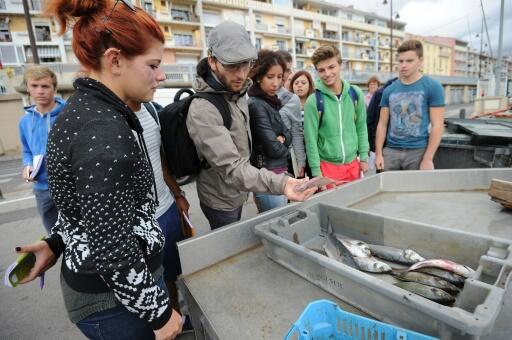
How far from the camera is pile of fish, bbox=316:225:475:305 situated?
101 cm

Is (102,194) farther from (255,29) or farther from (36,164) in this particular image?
(255,29)

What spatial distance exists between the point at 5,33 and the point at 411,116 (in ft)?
97.1

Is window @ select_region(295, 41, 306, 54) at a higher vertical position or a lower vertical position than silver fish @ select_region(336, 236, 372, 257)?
higher

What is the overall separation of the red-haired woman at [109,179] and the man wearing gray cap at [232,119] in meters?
0.45

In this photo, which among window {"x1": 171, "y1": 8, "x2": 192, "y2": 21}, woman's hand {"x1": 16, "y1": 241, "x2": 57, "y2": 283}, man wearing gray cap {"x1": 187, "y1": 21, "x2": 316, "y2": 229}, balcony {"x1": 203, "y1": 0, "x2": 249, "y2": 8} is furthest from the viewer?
balcony {"x1": 203, "y1": 0, "x2": 249, "y2": 8}

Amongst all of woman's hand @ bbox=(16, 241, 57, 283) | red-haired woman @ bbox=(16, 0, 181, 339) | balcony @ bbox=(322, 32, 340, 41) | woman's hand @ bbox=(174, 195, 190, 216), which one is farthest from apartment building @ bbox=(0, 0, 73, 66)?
balcony @ bbox=(322, 32, 340, 41)

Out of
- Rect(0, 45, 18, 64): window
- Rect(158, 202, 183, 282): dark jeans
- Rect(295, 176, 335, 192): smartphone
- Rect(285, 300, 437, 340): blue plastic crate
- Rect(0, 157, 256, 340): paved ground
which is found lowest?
Rect(0, 157, 256, 340): paved ground

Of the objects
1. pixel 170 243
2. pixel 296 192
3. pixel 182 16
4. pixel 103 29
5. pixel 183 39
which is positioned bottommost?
pixel 170 243

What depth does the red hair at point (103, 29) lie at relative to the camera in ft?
3.11

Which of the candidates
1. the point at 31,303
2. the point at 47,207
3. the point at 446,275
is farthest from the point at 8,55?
the point at 446,275

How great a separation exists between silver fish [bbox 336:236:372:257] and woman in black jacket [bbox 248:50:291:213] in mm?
1102

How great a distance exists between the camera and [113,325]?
1.06 meters

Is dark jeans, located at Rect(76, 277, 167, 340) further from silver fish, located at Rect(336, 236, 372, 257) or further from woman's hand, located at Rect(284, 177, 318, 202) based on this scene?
silver fish, located at Rect(336, 236, 372, 257)

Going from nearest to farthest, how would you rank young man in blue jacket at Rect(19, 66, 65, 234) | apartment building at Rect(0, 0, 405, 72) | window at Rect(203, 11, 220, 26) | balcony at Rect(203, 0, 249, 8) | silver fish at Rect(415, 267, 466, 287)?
1. silver fish at Rect(415, 267, 466, 287)
2. young man in blue jacket at Rect(19, 66, 65, 234)
3. apartment building at Rect(0, 0, 405, 72)
4. balcony at Rect(203, 0, 249, 8)
5. window at Rect(203, 11, 220, 26)
